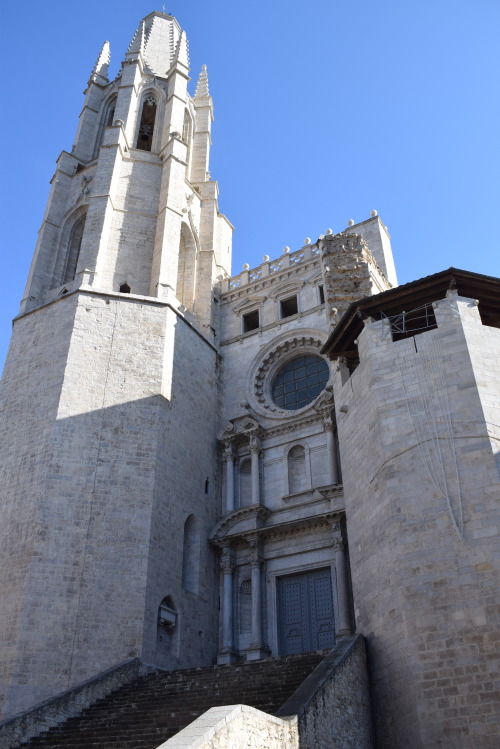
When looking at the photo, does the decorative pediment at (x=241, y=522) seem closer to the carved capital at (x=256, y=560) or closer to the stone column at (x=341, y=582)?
the carved capital at (x=256, y=560)

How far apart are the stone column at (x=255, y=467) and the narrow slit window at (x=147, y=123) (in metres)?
13.0

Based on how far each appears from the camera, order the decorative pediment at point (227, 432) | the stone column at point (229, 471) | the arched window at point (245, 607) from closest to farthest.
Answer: the arched window at point (245, 607)
the stone column at point (229, 471)
the decorative pediment at point (227, 432)

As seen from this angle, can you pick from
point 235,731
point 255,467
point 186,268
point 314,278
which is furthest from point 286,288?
point 235,731

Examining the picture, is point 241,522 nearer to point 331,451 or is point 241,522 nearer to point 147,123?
point 331,451

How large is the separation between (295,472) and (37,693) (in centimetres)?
781

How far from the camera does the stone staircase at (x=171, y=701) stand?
1029 cm

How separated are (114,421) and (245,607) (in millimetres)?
5495

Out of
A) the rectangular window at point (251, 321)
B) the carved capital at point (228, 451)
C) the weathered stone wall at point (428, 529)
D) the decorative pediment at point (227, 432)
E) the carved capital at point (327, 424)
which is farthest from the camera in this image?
the rectangular window at point (251, 321)

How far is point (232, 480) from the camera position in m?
18.2

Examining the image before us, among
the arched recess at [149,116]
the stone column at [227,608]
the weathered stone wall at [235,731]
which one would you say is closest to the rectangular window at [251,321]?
the stone column at [227,608]

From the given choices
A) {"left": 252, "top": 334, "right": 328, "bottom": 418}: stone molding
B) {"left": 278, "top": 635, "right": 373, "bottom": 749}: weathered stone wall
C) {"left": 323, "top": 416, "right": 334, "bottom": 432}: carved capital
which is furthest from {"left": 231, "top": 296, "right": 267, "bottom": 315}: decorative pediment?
{"left": 278, "top": 635, "right": 373, "bottom": 749}: weathered stone wall

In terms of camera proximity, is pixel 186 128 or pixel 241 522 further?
pixel 186 128

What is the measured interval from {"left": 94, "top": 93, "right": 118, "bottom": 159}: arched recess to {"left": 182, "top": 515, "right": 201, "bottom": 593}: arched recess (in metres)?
14.8

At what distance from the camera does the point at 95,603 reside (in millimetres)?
13992
